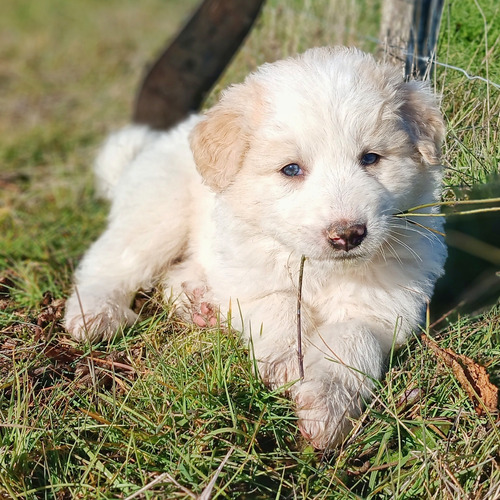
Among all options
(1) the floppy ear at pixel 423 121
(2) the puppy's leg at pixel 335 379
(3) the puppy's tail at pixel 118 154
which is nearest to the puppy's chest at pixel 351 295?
(2) the puppy's leg at pixel 335 379

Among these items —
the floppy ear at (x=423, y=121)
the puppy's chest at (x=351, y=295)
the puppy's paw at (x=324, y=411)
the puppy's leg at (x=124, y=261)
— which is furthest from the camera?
the puppy's leg at (x=124, y=261)

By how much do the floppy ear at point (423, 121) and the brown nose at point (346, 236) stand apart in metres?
0.64

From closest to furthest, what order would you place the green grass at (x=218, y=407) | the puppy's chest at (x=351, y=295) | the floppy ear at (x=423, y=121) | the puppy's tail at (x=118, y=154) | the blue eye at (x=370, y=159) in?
the green grass at (x=218, y=407), the blue eye at (x=370, y=159), the floppy ear at (x=423, y=121), the puppy's chest at (x=351, y=295), the puppy's tail at (x=118, y=154)

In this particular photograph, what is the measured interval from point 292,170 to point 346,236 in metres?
0.46

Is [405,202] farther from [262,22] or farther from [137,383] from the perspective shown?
[262,22]

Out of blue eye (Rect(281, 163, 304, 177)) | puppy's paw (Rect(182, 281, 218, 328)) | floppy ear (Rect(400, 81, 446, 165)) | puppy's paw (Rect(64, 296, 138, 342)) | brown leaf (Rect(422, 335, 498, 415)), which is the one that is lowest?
puppy's paw (Rect(64, 296, 138, 342))

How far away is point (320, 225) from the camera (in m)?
2.63

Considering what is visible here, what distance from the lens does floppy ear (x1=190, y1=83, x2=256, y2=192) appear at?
10.1ft

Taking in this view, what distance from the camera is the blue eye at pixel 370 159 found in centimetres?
286

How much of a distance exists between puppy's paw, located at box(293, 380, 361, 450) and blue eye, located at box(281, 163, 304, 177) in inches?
36.3

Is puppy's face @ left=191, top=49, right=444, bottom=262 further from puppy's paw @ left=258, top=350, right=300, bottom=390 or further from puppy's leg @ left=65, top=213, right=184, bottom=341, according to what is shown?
puppy's leg @ left=65, top=213, right=184, bottom=341

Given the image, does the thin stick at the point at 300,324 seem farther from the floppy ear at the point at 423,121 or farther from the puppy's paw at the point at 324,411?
the floppy ear at the point at 423,121

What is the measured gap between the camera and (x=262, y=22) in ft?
17.8

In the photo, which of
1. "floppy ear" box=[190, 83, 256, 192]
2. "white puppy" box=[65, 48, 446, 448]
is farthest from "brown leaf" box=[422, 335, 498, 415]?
"floppy ear" box=[190, 83, 256, 192]
